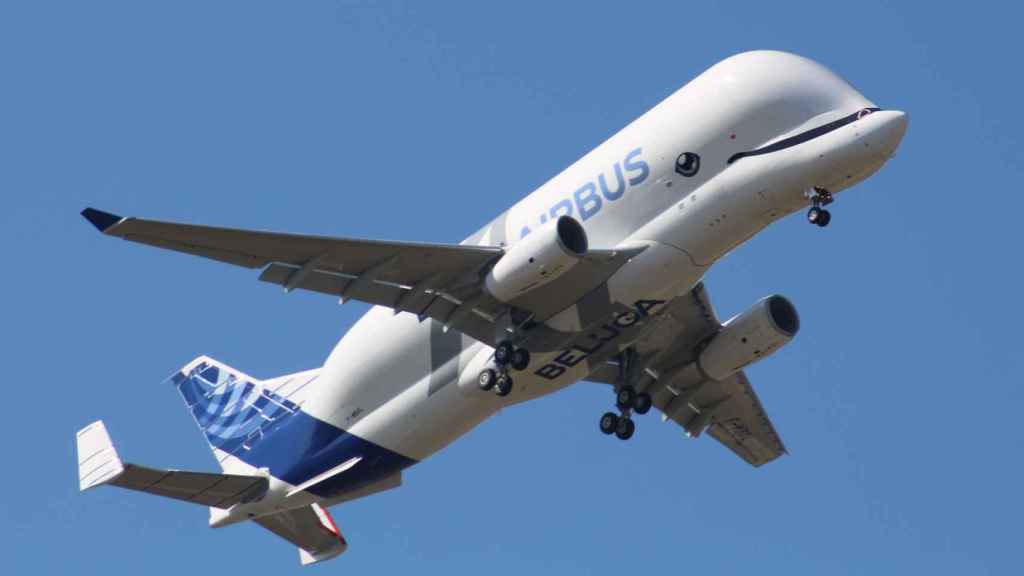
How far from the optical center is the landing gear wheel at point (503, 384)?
45562mm

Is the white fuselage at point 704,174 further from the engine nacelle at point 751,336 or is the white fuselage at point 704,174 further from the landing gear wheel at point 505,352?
the engine nacelle at point 751,336

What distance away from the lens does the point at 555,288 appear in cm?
4434

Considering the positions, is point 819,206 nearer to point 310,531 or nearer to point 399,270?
point 399,270

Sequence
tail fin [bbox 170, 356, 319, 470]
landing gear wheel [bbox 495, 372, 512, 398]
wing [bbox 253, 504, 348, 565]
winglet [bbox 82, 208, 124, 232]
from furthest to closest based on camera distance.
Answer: wing [bbox 253, 504, 348, 565] < tail fin [bbox 170, 356, 319, 470] < landing gear wheel [bbox 495, 372, 512, 398] < winglet [bbox 82, 208, 124, 232]

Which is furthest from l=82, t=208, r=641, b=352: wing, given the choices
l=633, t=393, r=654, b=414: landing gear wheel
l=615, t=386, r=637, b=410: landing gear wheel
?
l=633, t=393, r=654, b=414: landing gear wheel

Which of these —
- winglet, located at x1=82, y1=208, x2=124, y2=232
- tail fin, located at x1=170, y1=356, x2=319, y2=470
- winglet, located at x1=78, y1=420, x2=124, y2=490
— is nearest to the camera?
winglet, located at x1=82, y1=208, x2=124, y2=232

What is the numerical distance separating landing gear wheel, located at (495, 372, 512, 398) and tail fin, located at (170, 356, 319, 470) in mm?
6543

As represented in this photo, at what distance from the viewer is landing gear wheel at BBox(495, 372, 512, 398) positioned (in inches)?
1794

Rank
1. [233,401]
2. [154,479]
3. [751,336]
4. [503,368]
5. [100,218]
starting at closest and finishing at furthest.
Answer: [100,218] < [503,368] < [154,479] < [751,336] < [233,401]

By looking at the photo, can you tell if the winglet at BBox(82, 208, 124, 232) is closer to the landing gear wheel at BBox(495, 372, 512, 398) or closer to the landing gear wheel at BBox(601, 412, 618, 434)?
the landing gear wheel at BBox(495, 372, 512, 398)

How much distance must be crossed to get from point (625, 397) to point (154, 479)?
11575mm

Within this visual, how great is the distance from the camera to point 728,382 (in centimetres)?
5281

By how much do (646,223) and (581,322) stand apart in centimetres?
294

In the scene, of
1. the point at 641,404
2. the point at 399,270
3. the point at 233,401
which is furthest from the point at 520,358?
the point at 233,401
